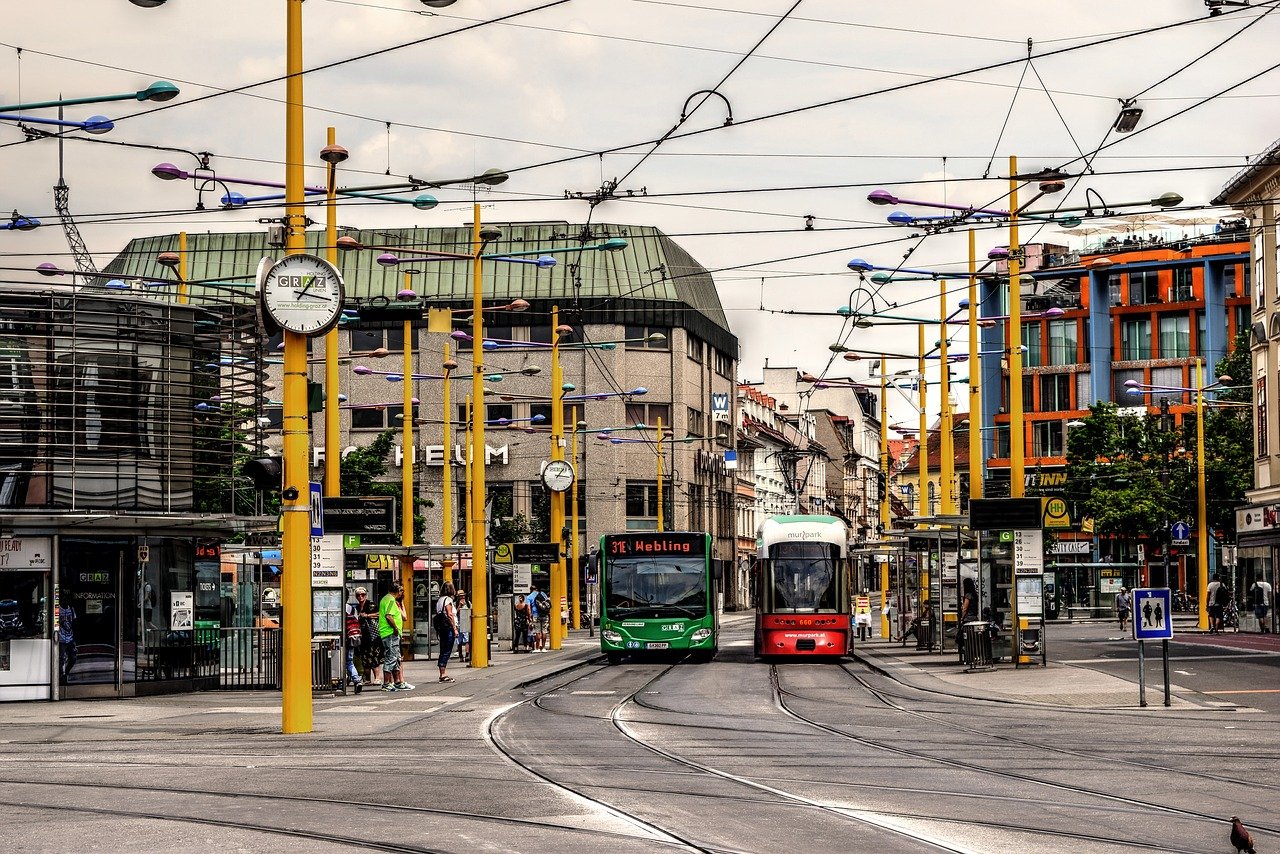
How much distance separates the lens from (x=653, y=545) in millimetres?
42469

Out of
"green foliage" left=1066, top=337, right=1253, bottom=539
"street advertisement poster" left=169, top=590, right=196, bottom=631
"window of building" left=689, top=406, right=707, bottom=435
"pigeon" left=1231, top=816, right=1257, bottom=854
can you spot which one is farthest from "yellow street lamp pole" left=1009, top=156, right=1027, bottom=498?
"window of building" left=689, top=406, right=707, bottom=435

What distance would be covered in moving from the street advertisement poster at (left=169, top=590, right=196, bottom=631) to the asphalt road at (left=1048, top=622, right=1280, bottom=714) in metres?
15.1

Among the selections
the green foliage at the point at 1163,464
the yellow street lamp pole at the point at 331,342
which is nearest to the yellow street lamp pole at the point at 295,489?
the yellow street lamp pole at the point at 331,342

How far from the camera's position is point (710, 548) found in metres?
42.7

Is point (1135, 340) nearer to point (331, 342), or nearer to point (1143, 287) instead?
point (1143, 287)

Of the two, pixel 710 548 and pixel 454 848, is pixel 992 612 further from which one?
pixel 454 848

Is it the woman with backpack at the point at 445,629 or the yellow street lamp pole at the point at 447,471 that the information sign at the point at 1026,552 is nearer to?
the woman with backpack at the point at 445,629

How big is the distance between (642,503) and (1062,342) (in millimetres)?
25864

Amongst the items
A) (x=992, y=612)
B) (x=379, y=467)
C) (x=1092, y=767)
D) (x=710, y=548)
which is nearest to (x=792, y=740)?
(x=1092, y=767)

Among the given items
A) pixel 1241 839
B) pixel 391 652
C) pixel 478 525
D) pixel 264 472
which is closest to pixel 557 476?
pixel 478 525

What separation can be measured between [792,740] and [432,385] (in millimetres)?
82892

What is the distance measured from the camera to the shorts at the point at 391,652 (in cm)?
3053

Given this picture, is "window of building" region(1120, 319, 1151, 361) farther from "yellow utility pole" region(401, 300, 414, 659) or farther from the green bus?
the green bus

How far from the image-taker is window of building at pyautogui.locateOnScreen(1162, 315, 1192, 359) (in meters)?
101
